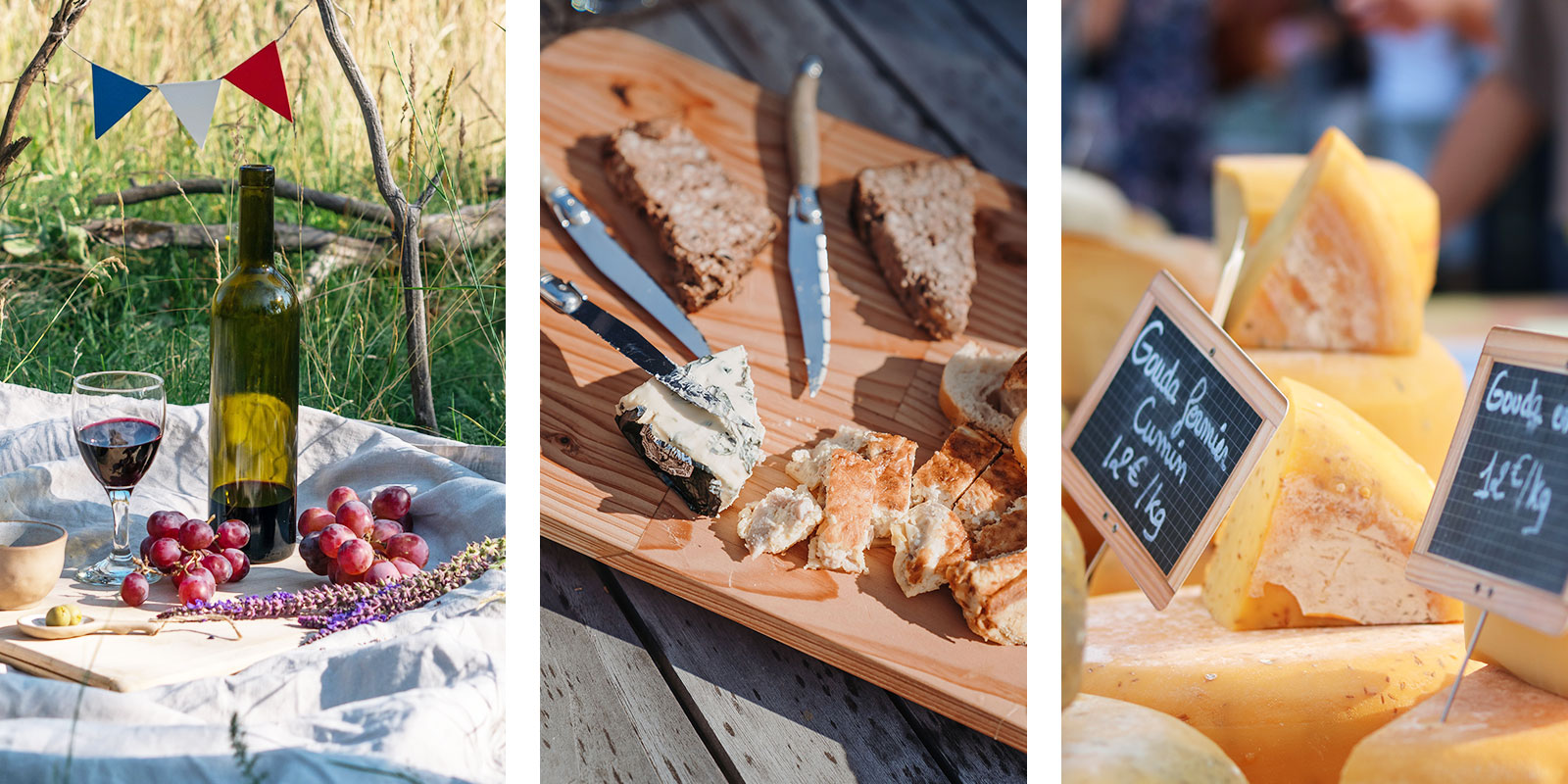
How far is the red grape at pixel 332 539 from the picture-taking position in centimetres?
94

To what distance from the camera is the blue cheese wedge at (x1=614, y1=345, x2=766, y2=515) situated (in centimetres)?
99

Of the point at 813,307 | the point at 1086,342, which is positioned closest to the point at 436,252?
the point at 813,307

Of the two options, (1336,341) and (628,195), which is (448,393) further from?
(1336,341)

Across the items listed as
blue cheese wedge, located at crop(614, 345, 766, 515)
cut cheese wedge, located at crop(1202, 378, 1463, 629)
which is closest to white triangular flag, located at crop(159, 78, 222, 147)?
blue cheese wedge, located at crop(614, 345, 766, 515)

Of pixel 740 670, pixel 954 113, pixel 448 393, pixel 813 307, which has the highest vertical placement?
pixel 954 113

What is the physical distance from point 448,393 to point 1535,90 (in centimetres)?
241

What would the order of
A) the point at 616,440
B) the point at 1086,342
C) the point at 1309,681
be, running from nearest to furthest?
1. the point at 1309,681
2. the point at 616,440
3. the point at 1086,342

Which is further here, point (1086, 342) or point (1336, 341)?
point (1086, 342)

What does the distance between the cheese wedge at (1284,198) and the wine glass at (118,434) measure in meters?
1.14

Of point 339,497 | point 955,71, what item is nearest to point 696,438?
point 339,497

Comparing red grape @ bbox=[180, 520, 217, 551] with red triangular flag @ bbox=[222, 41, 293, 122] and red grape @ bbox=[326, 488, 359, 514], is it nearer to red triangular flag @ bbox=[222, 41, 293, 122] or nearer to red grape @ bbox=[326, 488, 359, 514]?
red grape @ bbox=[326, 488, 359, 514]

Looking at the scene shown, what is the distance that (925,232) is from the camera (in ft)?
4.29

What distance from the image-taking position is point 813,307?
1.21 m

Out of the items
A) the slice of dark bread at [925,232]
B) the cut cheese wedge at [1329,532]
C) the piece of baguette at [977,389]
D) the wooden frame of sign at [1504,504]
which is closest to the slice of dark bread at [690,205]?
the slice of dark bread at [925,232]
